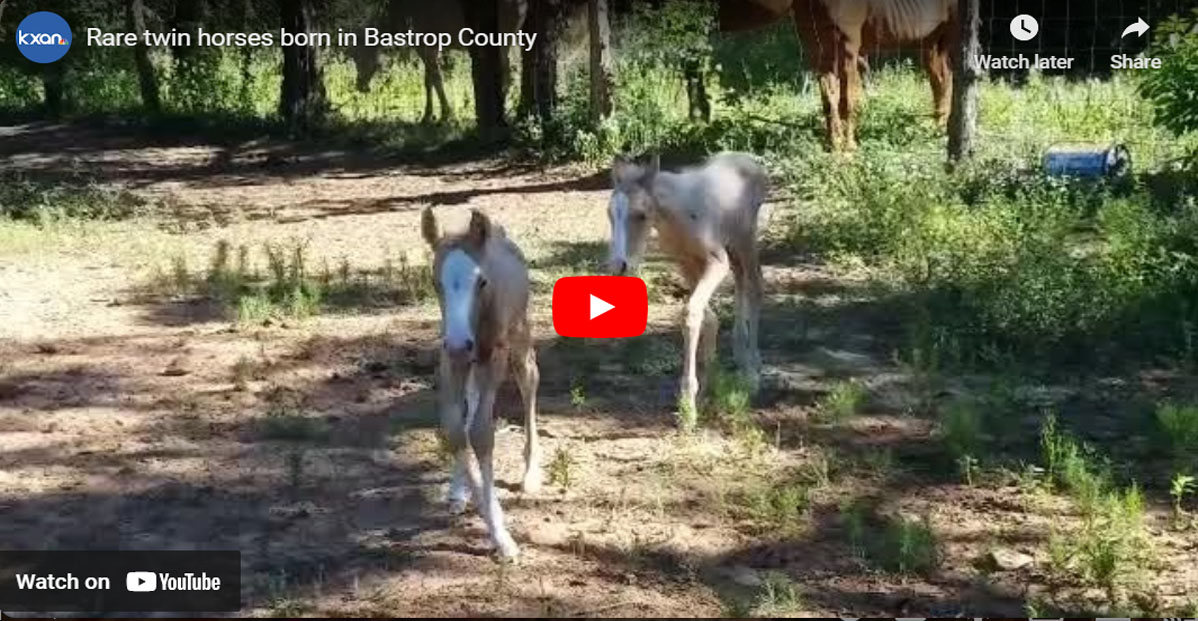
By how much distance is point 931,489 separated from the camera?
22.8 ft

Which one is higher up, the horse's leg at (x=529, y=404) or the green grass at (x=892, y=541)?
the horse's leg at (x=529, y=404)

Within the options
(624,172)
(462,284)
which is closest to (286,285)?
(624,172)

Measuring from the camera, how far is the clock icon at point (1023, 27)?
59.2 feet

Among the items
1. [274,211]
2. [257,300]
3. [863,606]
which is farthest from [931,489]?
[274,211]

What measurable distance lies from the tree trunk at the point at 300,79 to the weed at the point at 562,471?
13.2m

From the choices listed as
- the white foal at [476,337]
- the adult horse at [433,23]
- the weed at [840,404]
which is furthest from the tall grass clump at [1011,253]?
the adult horse at [433,23]

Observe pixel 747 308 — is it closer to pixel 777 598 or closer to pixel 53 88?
pixel 777 598

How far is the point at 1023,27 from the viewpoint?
59.5ft

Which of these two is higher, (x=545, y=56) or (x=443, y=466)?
(x=545, y=56)

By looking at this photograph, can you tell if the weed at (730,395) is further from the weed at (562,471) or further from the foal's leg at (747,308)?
the weed at (562,471)

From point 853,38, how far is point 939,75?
1324 millimetres

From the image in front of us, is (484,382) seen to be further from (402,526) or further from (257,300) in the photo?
(257,300)

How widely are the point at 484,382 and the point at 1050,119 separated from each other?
10.5m

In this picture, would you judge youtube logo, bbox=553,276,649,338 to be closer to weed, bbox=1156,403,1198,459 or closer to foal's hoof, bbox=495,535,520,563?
foal's hoof, bbox=495,535,520,563
